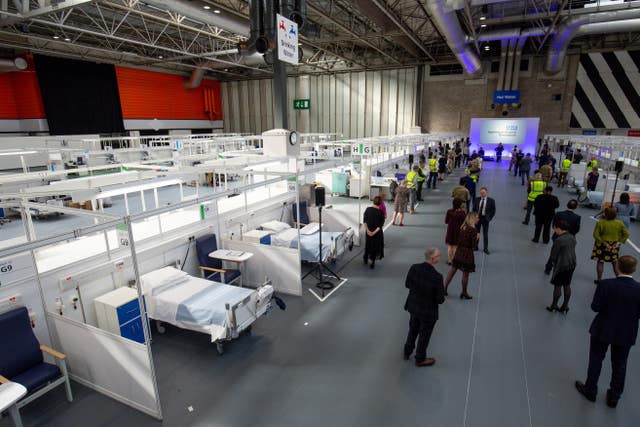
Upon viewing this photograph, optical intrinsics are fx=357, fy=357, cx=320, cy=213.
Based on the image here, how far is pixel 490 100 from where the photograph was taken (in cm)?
2189

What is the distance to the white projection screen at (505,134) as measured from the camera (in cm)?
1988

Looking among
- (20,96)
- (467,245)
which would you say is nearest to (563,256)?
(467,245)

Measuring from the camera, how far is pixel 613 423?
10.3ft

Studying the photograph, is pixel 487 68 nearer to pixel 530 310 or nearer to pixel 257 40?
pixel 257 40

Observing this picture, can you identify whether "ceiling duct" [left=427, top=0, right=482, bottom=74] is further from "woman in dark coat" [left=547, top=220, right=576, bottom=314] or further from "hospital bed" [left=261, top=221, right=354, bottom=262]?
"woman in dark coat" [left=547, top=220, right=576, bottom=314]

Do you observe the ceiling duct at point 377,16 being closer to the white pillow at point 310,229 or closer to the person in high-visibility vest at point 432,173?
the person in high-visibility vest at point 432,173

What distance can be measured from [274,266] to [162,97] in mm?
22400

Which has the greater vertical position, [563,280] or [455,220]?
[455,220]

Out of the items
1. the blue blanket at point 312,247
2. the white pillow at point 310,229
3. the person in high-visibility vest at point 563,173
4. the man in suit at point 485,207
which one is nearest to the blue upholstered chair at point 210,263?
the blue blanket at point 312,247

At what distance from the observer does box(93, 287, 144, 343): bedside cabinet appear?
3998 mm

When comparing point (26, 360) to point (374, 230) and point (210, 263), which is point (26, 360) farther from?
point (374, 230)

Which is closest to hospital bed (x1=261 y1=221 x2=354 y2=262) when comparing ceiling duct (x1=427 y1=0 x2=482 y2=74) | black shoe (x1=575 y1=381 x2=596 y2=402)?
black shoe (x1=575 y1=381 x2=596 y2=402)

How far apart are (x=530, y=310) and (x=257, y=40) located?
7.43 metres

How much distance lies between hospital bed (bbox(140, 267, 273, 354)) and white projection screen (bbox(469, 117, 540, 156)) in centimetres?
2020
